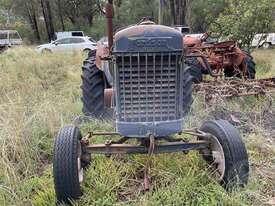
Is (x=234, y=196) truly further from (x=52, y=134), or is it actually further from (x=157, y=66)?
(x=52, y=134)

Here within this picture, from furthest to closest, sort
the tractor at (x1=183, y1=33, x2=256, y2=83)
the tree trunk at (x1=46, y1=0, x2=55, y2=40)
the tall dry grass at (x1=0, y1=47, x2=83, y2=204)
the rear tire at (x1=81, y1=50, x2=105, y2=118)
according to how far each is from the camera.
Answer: the tree trunk at (x1=46, y1=0, x2=55, y2=40), the tractor at (x1=183, y1=33, x2=256, y2=83), the rear tire at (x1=81, y1=50, x2=105, y2=118), the tall dry grass at (x1=0, y1=47, x2=83, y2=204)

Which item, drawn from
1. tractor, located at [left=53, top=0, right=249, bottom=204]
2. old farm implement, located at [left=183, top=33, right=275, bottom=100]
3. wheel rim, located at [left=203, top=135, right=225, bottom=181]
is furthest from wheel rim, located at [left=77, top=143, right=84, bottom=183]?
old farm implement, located at [left=183, top=33, right=275, bottom=100]

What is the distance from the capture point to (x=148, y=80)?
3789 millimetres

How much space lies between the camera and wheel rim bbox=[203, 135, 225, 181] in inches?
153

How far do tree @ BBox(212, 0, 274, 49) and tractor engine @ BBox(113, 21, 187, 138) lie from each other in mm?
10690

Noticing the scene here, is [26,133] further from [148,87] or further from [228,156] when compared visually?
[228,156]

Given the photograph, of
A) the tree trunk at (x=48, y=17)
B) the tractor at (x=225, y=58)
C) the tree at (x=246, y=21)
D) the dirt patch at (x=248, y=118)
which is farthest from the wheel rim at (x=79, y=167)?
the tree trunk at (x=48, y=17)

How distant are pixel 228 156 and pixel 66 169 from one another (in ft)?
4.70

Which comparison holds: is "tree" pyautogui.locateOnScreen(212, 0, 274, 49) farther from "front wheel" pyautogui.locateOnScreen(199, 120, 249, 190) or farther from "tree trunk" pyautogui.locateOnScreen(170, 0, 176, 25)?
"tree trunk" pyautogui.locateOnScreen(170, 0, 176, 25)

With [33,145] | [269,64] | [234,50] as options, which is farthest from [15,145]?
[269,64]

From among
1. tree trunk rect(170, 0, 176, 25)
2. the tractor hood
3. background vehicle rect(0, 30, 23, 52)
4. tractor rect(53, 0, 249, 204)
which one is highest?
the tractor hood

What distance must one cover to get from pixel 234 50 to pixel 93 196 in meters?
6.17

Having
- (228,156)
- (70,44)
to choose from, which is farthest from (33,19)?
(228,156)

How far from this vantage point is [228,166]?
377cm
